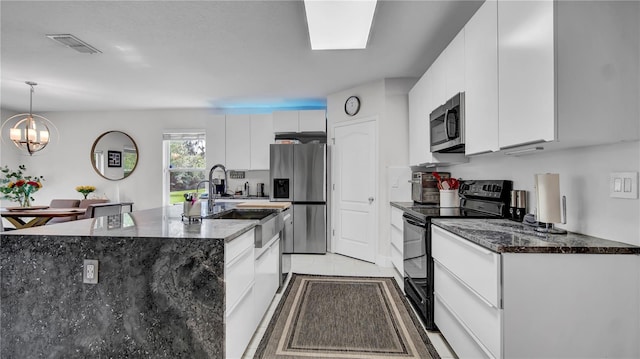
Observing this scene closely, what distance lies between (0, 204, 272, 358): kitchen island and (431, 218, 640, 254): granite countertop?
4.20 feet

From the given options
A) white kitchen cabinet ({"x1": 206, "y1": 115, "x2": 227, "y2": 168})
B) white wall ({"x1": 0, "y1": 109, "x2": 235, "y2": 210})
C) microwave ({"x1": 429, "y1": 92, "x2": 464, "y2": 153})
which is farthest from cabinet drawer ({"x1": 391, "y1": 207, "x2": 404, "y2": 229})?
white wall ({"x1": 0, "y1": 109, "x2": 235, "y2": 210})

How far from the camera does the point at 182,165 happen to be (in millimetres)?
6047

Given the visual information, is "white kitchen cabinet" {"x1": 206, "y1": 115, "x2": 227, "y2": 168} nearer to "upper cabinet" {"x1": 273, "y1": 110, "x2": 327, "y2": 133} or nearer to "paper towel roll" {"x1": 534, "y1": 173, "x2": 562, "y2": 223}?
"upper cabinet" {"x1": 273, "y1": 110, "x2": 327, "y2": 133}

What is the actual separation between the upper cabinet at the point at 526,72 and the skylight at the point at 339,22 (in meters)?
0.96

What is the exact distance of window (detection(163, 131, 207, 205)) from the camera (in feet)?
19.7

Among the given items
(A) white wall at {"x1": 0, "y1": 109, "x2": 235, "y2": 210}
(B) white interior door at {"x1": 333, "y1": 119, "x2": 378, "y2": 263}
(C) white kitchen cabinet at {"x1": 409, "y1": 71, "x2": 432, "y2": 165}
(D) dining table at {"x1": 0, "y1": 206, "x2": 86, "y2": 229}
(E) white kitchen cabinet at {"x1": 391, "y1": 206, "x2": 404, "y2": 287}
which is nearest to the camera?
(C) white kitchen cabinet at {"x1": 409, "y1": 71, "x2": 432, "y2": 165}

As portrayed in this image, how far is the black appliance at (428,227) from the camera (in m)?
2.29

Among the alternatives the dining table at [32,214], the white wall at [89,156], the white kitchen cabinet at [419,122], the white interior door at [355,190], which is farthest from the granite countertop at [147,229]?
the white wall at [89,156]

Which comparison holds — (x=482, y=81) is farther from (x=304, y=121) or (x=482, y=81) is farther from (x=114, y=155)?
(x=114, y=155)

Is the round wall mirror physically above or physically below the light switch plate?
above

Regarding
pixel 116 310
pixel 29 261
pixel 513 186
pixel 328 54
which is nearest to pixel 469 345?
pixel 513 186

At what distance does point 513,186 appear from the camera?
2230 mm

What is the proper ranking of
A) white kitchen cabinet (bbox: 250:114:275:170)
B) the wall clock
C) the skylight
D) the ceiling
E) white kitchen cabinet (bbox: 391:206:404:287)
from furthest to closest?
white kitchen cabinet (bbox: 250:114:275:170) → the wall clock → white kitchen cabinet (bbox: 391:206:404:287) → the ceiling → the skylight

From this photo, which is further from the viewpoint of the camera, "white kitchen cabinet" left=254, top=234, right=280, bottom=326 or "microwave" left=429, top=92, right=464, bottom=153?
"microwave" left=429, top=92, right=464, bottom=153
